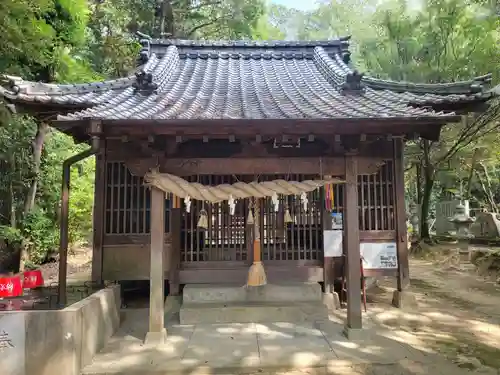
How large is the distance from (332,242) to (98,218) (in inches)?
194

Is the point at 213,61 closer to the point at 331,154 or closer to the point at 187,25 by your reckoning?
the point at 331,154

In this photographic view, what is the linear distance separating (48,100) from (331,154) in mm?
4971

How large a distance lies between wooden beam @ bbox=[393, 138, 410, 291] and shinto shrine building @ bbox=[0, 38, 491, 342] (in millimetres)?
24

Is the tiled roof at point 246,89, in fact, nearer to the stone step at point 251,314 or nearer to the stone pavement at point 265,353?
the stone pavement at point 265,353

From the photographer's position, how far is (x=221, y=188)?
5590 mm

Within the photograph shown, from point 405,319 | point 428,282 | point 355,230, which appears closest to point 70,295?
point 355,230

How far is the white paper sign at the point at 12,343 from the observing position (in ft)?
12.6

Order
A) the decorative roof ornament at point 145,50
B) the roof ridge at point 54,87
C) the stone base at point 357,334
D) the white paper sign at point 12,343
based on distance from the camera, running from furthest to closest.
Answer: the decorative roof ornament at point 145,50
the roof ridge at point 54,87
the stone base at point 357,334
the white paper sign at point 12,343

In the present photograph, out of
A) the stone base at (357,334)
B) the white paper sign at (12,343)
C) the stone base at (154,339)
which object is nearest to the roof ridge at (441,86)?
the stone base at (357,334)

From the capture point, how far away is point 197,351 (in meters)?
5.13

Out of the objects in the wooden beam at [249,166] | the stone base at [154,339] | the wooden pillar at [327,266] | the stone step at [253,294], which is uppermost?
the wooden beam at [249,166]

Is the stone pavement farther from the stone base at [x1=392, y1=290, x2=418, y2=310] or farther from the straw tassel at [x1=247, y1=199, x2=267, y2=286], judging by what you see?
the stone base at [x1=392, y1=290, x2=418, y2=310]

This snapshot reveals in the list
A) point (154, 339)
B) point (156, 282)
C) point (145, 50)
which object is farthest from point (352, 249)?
point (145, 50)

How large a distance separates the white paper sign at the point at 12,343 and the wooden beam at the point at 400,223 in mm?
6767
